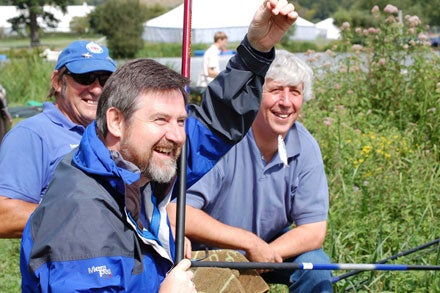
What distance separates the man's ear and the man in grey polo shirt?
4.76 ft

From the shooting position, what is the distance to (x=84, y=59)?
392 cm

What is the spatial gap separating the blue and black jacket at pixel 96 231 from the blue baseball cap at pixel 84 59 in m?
1.22

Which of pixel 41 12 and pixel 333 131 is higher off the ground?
pixel 333 131

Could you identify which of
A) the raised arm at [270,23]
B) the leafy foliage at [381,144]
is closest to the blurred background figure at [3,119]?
the leafy foliage at [381,144]

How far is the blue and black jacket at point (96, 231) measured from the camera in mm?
2277

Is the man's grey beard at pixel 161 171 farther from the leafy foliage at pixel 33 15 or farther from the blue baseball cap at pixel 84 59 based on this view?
the leafy foliage at pixel 33 15

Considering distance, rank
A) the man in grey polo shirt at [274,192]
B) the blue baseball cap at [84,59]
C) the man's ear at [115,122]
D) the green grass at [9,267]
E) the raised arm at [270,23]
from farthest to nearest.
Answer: the green grass at [9,267] → the man in grey polo shirt at [274,192] → the blue baseball cap at [84,59] → the raised arm at [270,23] → the man's ear at [115,122]

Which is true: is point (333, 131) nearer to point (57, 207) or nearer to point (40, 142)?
point (40, 142)

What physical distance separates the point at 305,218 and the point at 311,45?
4791 cm

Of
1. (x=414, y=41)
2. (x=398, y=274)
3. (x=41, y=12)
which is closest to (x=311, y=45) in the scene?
(x=41, y=12)

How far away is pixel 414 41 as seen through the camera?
839 cm

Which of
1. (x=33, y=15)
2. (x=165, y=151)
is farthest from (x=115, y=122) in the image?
(x=33, y=15)

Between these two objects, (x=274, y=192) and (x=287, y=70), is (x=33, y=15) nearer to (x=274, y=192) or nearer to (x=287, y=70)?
(x=287, y=70)

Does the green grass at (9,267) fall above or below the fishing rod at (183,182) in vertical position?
below
